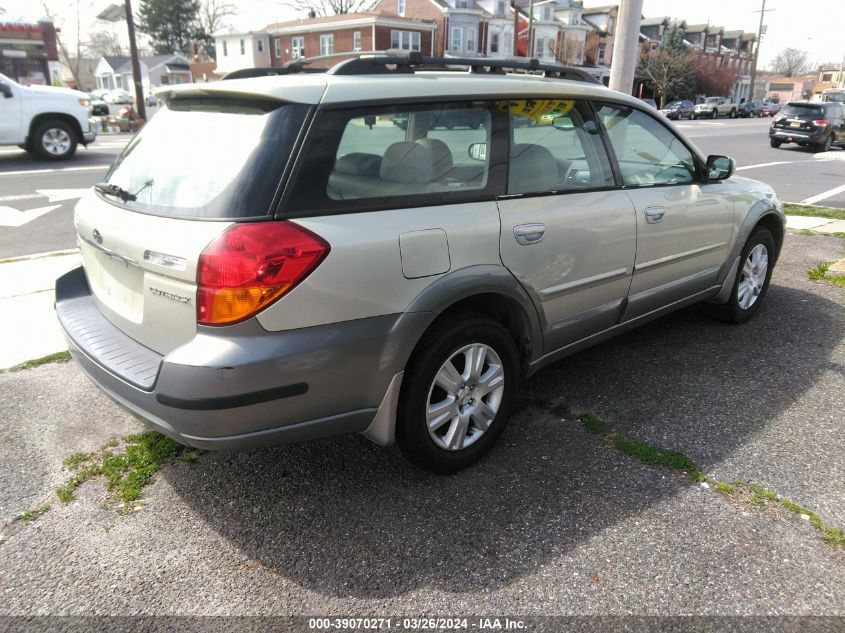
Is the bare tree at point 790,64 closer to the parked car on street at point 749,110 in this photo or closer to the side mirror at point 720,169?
the parked car on street at point 749,110

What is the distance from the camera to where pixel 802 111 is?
2209 centimetres

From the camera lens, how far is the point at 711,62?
214ft

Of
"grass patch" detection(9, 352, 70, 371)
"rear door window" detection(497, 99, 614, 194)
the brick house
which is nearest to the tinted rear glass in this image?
"rear door window" detection(497, 99, 614, 194)

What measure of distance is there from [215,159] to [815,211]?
9.87m

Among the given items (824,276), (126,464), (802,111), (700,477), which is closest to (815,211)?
(824,276)

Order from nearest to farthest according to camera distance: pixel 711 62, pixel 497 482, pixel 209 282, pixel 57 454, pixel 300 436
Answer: pixel 209 282, pixel 300 436, pixel 497 482, pixel 57 454, pixel 711 62

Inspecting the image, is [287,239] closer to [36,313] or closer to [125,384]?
[125,384]

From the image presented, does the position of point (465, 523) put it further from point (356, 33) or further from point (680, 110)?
point (356, 33)

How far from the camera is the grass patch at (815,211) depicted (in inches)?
373

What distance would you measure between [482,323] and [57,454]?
216cm

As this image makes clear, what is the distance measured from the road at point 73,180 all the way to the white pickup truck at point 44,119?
0.39 meters

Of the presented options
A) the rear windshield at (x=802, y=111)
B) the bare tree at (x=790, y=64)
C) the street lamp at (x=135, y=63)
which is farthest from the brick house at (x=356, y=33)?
the bare tree at (x=790, y=64)

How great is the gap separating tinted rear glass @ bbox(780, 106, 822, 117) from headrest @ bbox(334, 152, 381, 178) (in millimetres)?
23834

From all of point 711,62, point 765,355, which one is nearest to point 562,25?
point 711,62
